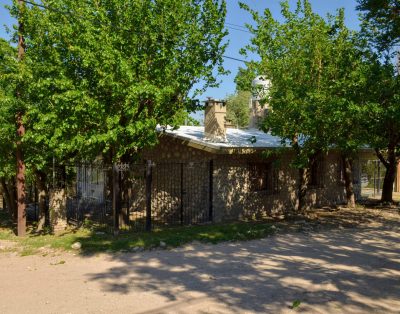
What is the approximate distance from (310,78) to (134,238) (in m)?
7.05

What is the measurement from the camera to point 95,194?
1889 centimetres

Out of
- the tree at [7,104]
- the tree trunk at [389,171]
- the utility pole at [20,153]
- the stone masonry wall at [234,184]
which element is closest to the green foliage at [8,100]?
the tree at [7,104]

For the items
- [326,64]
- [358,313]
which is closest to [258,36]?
[326,64]

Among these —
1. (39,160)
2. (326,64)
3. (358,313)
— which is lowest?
(358,313)

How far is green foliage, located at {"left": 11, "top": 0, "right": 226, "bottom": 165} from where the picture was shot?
10.7 meters

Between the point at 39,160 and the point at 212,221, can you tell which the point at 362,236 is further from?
the point at 39,160

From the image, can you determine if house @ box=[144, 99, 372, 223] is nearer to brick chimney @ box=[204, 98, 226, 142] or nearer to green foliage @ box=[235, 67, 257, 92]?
brick chimney @ box=[204, 98, 226, 142]

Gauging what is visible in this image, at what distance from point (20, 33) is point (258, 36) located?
24.3 ft

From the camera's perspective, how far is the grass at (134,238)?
10266 mm

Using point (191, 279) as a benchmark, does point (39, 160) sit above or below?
above

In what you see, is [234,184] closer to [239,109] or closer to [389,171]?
[389,171]

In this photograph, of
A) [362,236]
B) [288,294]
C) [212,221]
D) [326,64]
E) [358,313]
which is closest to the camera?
[358,313]

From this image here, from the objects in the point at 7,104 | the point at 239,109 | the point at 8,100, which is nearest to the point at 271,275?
the point at 8,100

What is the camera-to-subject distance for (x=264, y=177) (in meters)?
16.6
